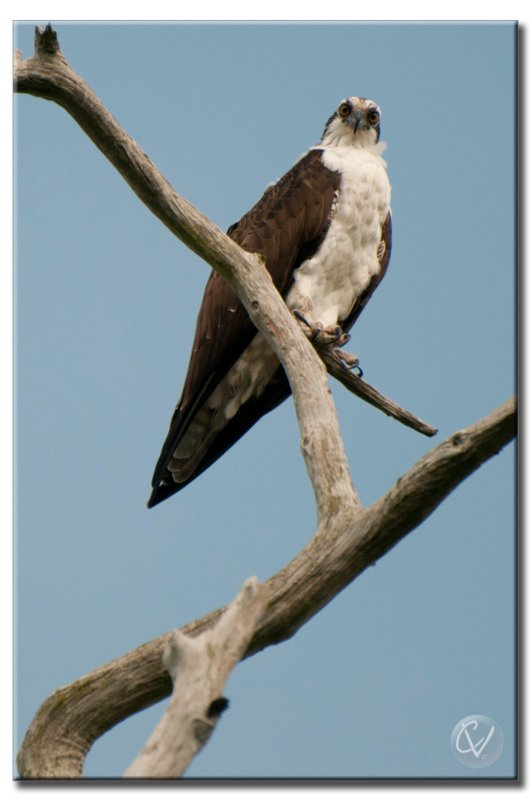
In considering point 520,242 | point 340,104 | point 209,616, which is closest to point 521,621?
point 209,616

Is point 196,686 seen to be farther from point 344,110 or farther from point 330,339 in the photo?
point 344,110

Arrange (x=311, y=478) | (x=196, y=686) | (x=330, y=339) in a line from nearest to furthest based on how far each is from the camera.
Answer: (x=196, y=686)
(x=311, y=478)
(x=330, y=339)

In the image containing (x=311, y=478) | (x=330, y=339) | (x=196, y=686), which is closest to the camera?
(x=196, y=686)

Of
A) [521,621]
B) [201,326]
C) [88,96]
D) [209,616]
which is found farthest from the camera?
[201,326]

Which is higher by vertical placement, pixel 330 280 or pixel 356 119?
pixel 356 119

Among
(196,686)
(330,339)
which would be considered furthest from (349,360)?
(196,686)

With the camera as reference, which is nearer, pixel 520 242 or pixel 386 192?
pixel 520 242

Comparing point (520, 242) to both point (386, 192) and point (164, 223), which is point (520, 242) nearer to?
point (164, 223)

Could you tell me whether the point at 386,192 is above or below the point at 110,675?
above
